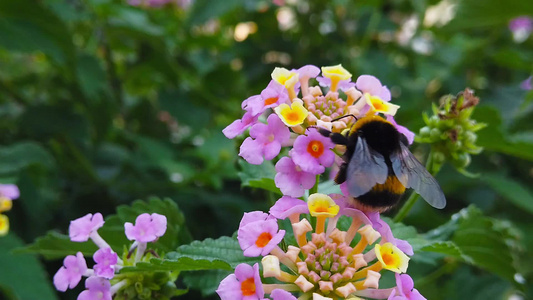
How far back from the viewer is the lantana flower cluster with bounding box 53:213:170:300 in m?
0.63

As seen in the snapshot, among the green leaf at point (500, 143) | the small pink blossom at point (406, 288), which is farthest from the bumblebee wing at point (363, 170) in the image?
the green leaf at point (500, 143)

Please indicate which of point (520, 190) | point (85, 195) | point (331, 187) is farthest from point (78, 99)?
point (520, 190)

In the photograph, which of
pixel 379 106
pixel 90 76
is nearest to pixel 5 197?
pixel 90 76

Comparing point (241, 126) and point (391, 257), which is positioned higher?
point (241, 126)

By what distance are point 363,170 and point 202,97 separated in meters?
1.14

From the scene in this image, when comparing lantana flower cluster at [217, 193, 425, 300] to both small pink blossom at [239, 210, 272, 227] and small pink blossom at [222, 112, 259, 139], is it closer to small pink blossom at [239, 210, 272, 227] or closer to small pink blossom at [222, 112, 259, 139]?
small pink blossom at [239, 210, 272, 227]

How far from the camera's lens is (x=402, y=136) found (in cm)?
71

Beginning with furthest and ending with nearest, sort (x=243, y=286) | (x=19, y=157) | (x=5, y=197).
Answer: (x=19, y=157) < (x=5, y=197) < (x=243, y=286)

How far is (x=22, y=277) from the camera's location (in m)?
1.09

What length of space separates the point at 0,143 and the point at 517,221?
1.56m

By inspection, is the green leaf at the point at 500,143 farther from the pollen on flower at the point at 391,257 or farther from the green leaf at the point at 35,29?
the green leaf at the point at 35,29

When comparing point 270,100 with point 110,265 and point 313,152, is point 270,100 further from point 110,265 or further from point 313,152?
point 110,265

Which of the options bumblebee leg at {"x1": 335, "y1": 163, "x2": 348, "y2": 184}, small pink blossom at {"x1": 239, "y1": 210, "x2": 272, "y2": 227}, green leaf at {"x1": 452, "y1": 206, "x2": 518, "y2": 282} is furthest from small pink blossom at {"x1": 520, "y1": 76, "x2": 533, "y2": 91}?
small pink blossom at {"x1": 239, "y1": 210, "x2": 272, "y2": 227}

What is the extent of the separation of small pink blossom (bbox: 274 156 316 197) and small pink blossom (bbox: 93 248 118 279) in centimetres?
22
